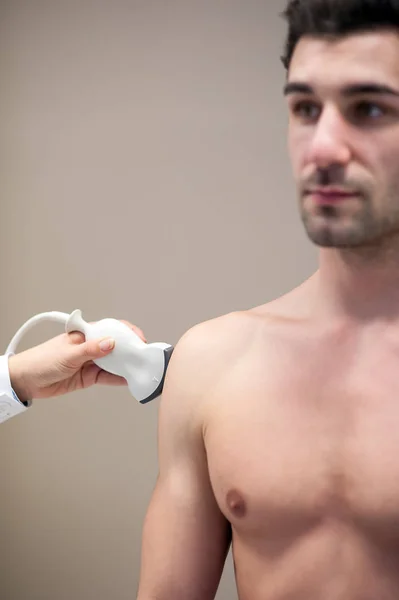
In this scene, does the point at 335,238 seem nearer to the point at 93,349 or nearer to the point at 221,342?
the point at 221,342

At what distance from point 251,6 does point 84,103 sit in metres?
0.42

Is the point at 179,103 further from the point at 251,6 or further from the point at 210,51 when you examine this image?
the point at 251,6

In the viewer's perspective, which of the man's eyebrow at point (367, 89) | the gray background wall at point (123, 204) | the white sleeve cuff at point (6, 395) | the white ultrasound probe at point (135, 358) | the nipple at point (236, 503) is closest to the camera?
the man's eyebrow at point (367, 89)

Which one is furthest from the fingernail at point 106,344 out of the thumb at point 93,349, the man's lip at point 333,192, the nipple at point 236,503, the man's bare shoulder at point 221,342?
the man's lip at point 333,192

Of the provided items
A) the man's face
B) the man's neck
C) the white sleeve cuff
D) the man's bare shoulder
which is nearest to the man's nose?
the man's face

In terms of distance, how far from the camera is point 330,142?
0.74m

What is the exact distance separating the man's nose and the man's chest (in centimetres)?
25

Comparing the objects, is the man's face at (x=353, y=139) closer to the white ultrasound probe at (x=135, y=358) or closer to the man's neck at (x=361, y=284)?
the man's neck at (x=361, y=284)

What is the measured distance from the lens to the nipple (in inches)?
33.6

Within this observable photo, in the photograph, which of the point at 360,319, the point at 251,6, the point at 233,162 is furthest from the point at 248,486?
the point at 251,6

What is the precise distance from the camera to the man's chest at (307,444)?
789mm

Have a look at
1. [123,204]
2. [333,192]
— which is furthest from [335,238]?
[123,204]

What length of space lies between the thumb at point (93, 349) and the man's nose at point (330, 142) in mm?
450

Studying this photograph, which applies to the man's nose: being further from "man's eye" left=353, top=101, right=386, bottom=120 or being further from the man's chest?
the man's chest
